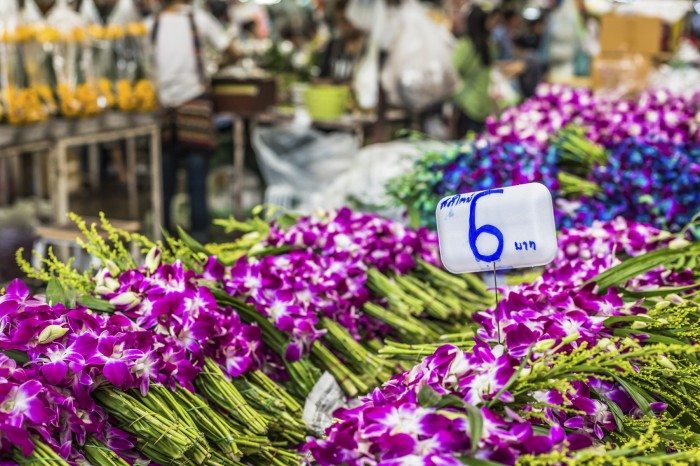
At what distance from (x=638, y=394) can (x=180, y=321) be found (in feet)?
2.55

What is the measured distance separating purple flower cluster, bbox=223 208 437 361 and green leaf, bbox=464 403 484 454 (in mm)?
706

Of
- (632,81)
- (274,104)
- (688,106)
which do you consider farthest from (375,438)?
(274,104)

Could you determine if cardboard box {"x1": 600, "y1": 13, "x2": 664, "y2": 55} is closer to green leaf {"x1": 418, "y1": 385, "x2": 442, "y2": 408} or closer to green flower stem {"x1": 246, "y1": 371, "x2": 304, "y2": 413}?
green flower stem {"x1": 246, "y1": 371, "x2": 304, "y2": 413}

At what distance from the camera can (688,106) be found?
2.97m

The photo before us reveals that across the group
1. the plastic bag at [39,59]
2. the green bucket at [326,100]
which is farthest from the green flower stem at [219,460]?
the green bucket at [326,100]

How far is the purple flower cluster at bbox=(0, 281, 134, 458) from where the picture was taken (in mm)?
1123

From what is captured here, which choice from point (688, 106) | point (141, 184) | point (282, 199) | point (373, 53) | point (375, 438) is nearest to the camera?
point (375, 438)

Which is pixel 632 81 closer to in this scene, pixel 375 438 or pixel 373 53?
pixel 373 53

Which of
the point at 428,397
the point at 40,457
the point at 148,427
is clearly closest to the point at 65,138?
the point at 148,427

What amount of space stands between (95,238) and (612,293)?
1.02m

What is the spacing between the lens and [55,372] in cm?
120

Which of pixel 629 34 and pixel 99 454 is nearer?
pixel 99 454

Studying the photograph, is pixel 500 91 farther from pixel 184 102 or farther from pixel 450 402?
pixel 450 402

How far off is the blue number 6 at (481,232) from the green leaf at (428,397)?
32 cm
